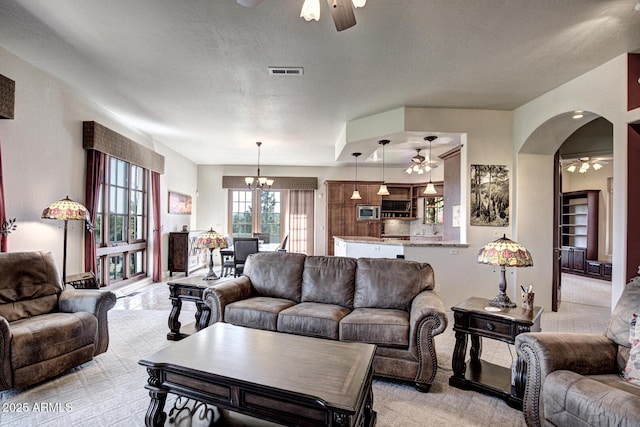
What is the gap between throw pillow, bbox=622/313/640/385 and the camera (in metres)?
1.74

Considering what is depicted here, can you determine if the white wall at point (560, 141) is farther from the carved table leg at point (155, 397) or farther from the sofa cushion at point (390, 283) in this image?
the carved table leg at point (155, 397)

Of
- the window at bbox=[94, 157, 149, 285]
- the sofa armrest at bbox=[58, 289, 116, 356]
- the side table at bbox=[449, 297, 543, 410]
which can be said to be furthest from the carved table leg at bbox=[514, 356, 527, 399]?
the window at bbox=[94, 157, 149, 285]

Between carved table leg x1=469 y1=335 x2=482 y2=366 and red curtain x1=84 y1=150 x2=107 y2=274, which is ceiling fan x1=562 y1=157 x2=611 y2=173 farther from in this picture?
red curtain x1=84 y1=150 x2=107 y2=274

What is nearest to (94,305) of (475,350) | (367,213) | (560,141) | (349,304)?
(349,304)

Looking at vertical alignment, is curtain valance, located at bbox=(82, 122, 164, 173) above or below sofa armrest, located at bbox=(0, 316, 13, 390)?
above

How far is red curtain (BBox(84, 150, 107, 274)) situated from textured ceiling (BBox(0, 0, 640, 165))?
0.86 m

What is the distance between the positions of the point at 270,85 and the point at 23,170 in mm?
2840

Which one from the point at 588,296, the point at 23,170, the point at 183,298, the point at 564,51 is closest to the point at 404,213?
the point at 588,296

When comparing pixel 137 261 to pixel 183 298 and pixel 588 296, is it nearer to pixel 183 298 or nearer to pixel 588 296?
pixel 183 298

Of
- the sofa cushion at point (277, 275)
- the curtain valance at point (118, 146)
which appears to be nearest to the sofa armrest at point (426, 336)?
the sofa cushion at point (277, 275)

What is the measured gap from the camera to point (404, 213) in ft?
29.9

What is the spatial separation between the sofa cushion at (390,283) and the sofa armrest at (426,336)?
0.51 metres

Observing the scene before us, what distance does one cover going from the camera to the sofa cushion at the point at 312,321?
109 inches

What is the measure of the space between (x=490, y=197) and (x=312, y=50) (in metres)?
3.38
